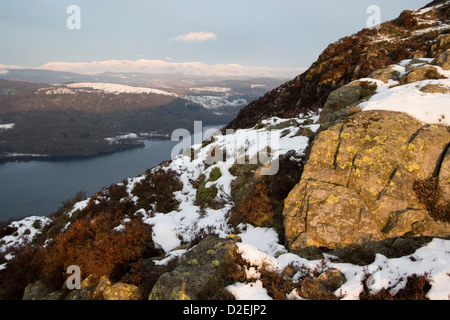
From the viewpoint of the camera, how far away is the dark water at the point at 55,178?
6297cm

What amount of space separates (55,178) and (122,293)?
102 metres

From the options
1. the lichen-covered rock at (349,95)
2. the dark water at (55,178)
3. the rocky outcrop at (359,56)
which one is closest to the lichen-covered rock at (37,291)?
the lichen-covered rock at (349,95)

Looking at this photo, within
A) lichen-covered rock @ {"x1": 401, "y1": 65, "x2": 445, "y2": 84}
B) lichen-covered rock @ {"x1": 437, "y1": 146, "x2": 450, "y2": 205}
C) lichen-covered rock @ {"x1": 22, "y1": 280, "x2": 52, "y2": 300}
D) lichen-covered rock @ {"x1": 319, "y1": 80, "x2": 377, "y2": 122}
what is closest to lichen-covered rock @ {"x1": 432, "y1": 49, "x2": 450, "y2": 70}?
lichen-covered rock @ {"x1": 401, "y1": 65, "x2": 445, "y2": 84}

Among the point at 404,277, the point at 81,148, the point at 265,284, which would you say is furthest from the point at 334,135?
the point at 81,148

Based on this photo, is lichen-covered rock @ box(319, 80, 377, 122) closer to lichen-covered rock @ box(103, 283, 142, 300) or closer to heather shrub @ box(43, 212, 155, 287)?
heather shrub @ box(43, 212, 155, 287)

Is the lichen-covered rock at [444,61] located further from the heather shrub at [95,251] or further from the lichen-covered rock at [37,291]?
the lichen-covered rock at [37,291]

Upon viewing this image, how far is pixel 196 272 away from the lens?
13.7ft

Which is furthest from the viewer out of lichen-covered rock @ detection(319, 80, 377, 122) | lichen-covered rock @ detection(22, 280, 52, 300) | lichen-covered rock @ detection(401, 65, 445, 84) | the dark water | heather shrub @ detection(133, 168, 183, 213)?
the dark water

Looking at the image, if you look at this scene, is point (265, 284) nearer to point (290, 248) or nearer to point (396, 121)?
point (290, 248)

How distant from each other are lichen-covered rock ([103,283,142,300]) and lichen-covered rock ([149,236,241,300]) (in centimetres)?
58

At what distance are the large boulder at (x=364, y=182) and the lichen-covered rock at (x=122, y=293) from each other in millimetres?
3497

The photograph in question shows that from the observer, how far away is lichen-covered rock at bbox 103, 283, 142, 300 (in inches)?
158

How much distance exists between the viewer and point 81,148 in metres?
125
